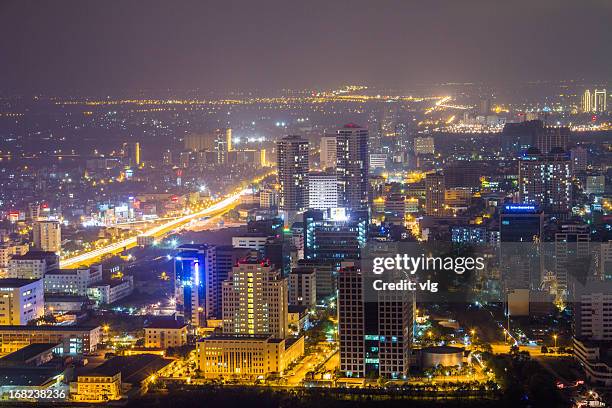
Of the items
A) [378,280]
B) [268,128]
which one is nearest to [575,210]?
[268,128]

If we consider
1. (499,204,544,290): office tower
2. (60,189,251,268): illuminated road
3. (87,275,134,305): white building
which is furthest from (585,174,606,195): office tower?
(87,275,134,305): white building

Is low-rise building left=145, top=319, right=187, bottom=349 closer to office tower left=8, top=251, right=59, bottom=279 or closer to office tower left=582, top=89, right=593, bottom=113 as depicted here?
office tower left=8, top=251, right=59, bottom=279

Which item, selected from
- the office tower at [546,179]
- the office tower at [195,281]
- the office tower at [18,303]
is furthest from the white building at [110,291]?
the office tower at [546,179]

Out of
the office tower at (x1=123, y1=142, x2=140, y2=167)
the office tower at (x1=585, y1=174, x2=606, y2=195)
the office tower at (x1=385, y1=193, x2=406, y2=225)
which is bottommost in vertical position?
the office tower at (x1=385, y1=193, x2=406, y2=225)

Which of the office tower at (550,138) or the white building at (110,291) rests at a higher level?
the office tower at (550,138)

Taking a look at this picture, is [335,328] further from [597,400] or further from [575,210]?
[575,210]

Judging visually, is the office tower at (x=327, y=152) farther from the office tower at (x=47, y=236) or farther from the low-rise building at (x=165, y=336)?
the low-rise building at (x=165, y=336)
